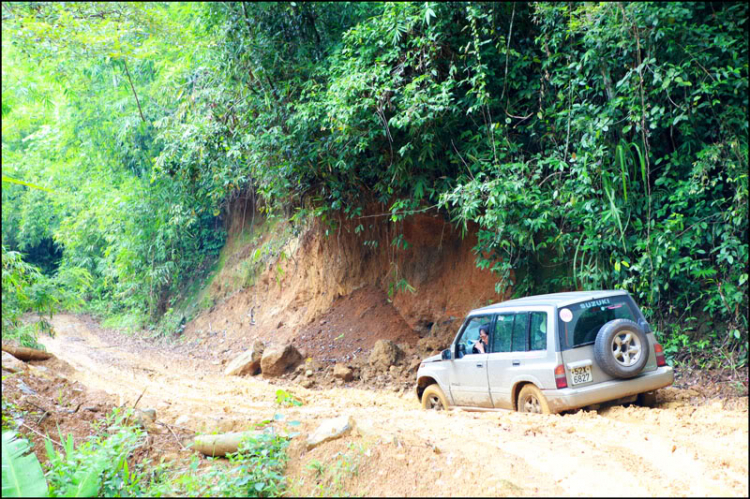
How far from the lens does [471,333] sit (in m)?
8.12

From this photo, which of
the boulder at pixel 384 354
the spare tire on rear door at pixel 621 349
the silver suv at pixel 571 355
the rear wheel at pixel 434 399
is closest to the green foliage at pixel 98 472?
the rear wheel at pixel 434 399

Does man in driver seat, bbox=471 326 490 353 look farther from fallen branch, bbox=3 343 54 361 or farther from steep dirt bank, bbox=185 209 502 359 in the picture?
fallen branch, bbox=3 343 54 361

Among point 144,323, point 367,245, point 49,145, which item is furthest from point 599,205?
point 49,145

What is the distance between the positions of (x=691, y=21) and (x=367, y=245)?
8556mm

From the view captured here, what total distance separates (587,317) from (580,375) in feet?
2.21

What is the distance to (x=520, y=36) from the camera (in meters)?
10.5

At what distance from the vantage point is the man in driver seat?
777 cm

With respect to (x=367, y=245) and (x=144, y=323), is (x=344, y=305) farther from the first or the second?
(x=144, y=323)

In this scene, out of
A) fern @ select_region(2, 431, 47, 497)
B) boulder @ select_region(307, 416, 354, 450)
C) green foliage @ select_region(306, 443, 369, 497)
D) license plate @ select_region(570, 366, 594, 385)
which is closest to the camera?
fern @ select_region(2, 431, 47, 497)

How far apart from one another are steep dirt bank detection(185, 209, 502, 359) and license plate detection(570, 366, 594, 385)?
498 cm

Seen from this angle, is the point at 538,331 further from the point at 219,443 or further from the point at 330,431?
the point at 219,443

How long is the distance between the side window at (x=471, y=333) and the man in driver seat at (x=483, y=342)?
75mm

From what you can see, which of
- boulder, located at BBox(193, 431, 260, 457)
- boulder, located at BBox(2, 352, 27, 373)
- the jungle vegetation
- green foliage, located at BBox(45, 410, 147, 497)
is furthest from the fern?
boulder, located at BBox(2, 352, 27, 373)

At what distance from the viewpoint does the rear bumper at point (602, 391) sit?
6594mm
